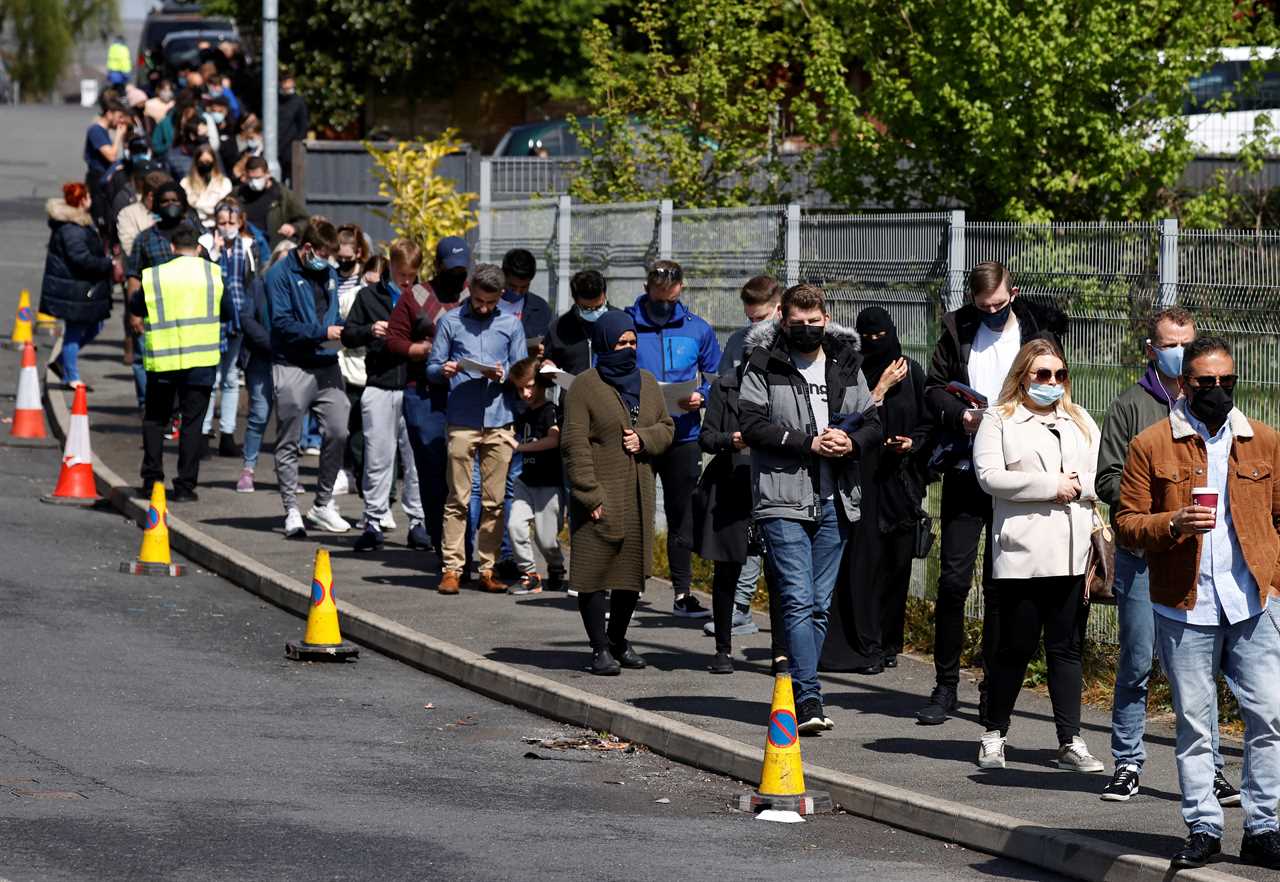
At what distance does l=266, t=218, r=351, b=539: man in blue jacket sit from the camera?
614 inches

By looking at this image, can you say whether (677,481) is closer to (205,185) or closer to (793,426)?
(793,426)

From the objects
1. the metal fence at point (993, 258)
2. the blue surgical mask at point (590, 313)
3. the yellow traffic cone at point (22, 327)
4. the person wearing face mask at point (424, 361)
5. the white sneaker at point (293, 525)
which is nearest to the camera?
the metal fence at point (993, 258)

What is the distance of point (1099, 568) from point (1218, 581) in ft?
5.11

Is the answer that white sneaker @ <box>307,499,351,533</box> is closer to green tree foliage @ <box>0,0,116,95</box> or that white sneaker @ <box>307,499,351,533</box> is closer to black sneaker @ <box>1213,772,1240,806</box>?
black sneaker @ <box>1213,772,1240,806</box>

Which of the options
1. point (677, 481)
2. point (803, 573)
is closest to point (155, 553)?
point (677, 481)

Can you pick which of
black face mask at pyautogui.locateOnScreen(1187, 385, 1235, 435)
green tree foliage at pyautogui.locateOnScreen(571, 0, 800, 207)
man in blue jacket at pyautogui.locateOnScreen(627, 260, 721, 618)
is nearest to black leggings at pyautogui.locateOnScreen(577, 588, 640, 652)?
man in blue jacket at pyautogui.locateOnScreen(627, 260, 721, 618)

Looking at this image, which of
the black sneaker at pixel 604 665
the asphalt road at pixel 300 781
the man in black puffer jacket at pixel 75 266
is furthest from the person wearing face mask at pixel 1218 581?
the man in black puffer jacket at pixel 75 266

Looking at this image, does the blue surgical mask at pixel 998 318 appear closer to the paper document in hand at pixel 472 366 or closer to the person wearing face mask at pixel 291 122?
the paper document in hand at pixel 472 366

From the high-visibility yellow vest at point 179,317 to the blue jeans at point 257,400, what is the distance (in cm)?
93

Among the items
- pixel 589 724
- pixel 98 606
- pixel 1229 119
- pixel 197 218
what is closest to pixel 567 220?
pixel 197 218

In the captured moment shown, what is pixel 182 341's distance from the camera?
1650 cm

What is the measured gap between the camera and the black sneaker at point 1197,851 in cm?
755

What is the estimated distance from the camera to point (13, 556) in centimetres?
1475

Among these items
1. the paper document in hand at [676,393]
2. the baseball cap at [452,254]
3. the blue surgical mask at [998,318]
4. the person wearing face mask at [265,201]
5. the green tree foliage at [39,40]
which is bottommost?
the paper document in hand at [676,393]
